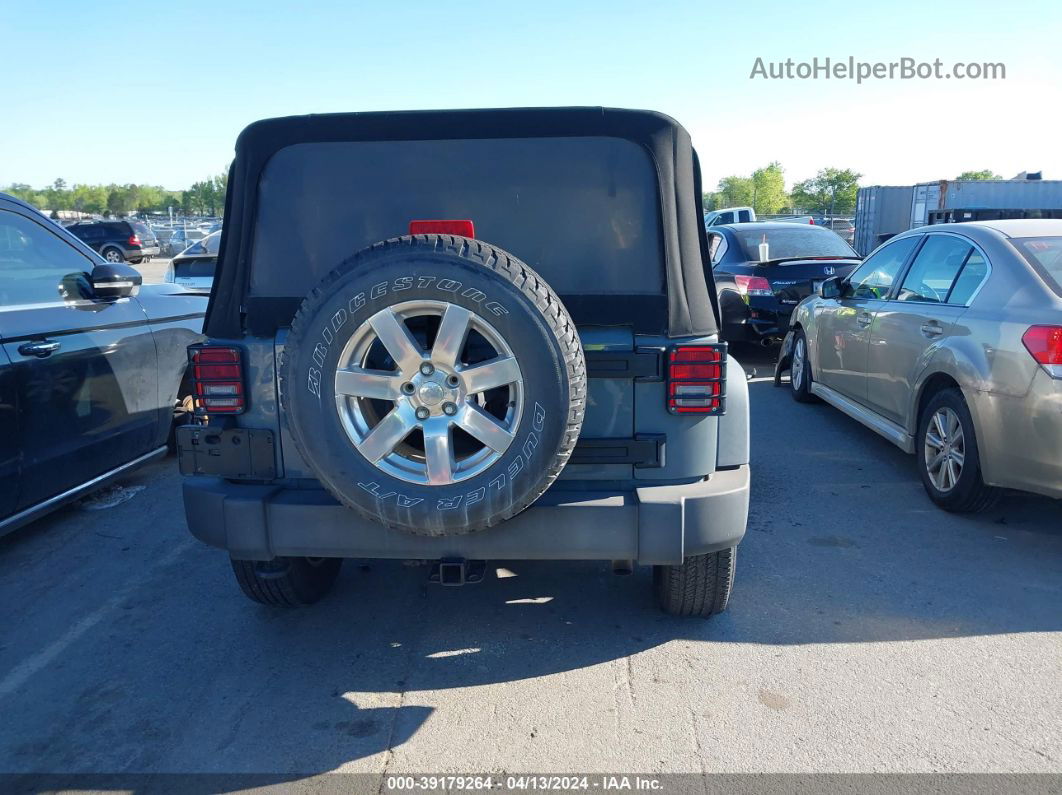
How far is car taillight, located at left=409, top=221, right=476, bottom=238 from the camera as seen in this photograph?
2.96m

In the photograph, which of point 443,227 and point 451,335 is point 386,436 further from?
point 443,227

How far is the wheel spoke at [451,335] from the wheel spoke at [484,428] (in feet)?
0.55

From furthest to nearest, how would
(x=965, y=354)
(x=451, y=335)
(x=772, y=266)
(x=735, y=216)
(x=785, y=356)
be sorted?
(x=735, y=216), (x=772, y=266), (x=785, y=356), (x=965, y=354), (x=451, y=335)

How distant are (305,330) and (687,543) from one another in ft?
4.99

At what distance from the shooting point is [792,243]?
9.92 metres

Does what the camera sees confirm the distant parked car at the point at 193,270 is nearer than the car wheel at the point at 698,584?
No

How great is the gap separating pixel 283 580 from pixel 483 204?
180cm

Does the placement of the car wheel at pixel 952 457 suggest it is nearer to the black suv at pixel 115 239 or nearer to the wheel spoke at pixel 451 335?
the wheel spoke at pixel 451 335

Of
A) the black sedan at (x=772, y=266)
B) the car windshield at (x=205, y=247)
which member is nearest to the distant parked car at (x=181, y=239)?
the car windshield at (x=205, y=247)

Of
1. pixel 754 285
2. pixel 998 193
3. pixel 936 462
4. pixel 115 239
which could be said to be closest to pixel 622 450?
pixel 936 462

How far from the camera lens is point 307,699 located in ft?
10.1

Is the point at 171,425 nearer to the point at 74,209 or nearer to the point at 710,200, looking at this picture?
the point at 710,200

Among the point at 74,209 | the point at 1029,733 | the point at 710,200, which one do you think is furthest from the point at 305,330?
the point at 74,209

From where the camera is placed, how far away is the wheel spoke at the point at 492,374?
2615mm
